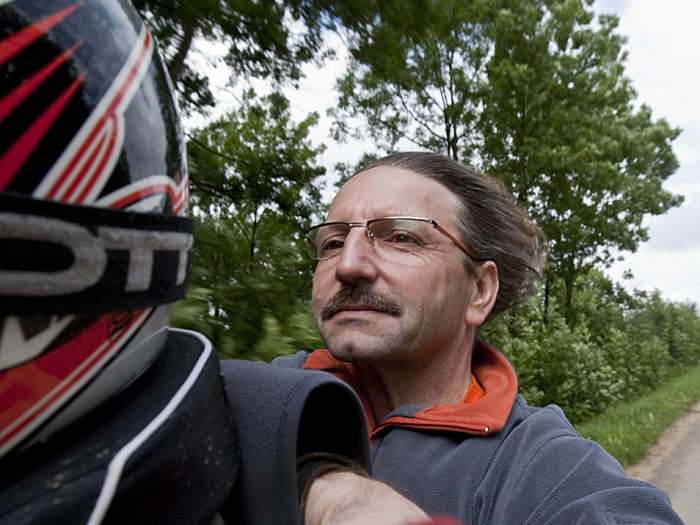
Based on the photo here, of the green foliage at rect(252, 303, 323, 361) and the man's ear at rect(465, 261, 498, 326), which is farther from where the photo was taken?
the green foliage at rect(252, 303, 323, 361)

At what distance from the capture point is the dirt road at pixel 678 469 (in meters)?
4.37

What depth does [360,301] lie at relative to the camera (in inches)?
69.6

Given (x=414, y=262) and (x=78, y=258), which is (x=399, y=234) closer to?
(x=414, y=262)

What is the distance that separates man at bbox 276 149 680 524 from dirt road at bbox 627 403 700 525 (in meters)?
3.56

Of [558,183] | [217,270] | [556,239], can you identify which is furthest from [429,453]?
A: [556,239]

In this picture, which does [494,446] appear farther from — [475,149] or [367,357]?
[475,149]

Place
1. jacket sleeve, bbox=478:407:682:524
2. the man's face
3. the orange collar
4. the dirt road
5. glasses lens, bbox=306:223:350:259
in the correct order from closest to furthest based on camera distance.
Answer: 1. jacket sleeve, bbox=478:407:682:524
2. the orange collar
3. the man's face
4. glasses lens, bbox=306:223:350:259
5. the dirt road

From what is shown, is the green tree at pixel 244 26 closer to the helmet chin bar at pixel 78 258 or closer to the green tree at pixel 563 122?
the helmet chin bar at pixel 78 258

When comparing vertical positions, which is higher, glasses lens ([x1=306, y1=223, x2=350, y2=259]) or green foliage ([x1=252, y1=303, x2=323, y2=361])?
glasses lens ([x1=306, y1=223, x2=350, y2=259])

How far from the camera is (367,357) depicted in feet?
5.65

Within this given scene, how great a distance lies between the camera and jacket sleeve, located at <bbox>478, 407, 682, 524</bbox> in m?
1.09

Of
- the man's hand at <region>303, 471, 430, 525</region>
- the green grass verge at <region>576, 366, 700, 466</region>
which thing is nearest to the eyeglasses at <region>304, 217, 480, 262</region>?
the man's hand at <region>303, 471, 430, 525</region>

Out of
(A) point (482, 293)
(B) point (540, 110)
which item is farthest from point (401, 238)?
(B) point (540, 110)

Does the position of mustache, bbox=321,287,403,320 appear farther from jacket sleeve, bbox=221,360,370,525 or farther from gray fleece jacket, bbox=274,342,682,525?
jacket sleeve, bbox=221,360,370,525
